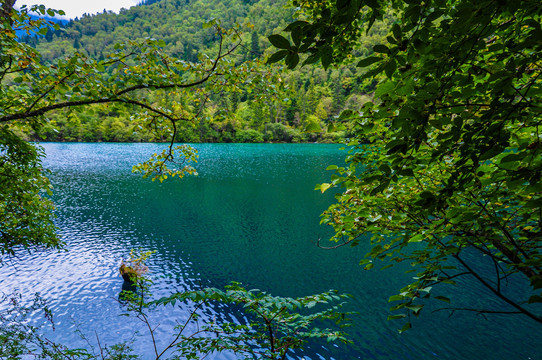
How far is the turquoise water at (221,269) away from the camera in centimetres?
927

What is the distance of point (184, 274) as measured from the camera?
13.9 m

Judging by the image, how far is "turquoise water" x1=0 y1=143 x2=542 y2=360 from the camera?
30.4ft

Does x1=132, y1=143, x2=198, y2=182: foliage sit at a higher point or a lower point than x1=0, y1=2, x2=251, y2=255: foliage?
lower

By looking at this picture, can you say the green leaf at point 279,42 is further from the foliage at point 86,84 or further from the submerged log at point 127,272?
the submerged log at point 127,272

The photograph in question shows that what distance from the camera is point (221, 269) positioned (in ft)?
47.6

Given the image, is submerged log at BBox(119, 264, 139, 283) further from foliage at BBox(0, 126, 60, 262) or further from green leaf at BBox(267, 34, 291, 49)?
green leaf at BBox(267, 34, 291, 49)

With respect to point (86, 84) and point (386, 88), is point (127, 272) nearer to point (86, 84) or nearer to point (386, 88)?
point (86, 84)

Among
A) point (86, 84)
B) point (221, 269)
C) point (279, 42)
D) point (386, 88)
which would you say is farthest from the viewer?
point (221, 269)

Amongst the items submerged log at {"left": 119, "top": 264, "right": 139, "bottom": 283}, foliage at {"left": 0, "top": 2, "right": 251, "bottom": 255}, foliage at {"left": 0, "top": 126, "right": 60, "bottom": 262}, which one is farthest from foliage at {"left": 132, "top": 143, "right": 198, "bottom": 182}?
submerged log at {"left": 119, "top": 264, "right": 139, "bottom": 283}

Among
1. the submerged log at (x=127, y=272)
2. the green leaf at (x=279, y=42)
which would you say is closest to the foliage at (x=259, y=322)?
the green leaf at (x=279, y=42)

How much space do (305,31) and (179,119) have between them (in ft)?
12.8

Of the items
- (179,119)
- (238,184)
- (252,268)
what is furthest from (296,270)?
(238,184)

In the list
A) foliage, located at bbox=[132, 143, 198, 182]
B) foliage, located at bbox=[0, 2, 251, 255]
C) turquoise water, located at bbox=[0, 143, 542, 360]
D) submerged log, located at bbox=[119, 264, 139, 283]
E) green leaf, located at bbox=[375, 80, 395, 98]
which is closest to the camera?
green leaf, located at bbox=[375, 80, 395, 98]

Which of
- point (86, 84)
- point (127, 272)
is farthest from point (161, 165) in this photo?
point (127, 272)
